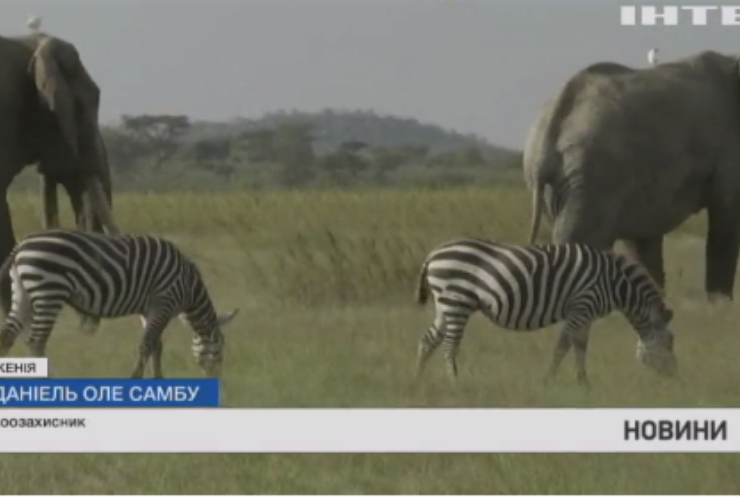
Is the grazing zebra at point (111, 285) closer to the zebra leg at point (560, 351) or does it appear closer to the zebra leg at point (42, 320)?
the zebra leg at point (42, 320)

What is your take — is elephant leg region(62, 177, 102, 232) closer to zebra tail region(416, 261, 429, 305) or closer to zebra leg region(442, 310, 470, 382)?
zebra tail region(416, 261, 429, 305)

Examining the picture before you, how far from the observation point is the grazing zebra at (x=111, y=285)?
4.57 m

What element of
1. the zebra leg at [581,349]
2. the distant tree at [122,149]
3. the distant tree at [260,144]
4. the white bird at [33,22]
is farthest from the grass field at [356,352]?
the white bird at [33,22]

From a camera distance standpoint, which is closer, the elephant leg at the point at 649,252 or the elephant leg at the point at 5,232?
the elephant leg at the point at 5,232

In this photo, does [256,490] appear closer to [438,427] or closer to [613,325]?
[438,427]

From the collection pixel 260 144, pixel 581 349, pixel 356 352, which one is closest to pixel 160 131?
pixel 260 144

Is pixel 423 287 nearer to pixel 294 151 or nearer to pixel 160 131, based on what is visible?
pixel 294 151

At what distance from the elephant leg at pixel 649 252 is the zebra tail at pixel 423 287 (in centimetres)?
118

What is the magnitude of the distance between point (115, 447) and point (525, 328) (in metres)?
1.41

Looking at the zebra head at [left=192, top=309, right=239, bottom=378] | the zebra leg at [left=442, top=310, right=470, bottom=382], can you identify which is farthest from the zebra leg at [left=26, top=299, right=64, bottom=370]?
the zebra leg at [left=442, top=310, right=470, bottom=382]

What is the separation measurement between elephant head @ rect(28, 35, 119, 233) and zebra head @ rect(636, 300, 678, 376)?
167 centimetres

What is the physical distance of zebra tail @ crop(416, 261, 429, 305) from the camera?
4695mm

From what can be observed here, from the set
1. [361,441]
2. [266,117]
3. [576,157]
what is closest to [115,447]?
[361,441]

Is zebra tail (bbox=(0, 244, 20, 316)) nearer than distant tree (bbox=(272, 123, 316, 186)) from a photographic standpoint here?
No
